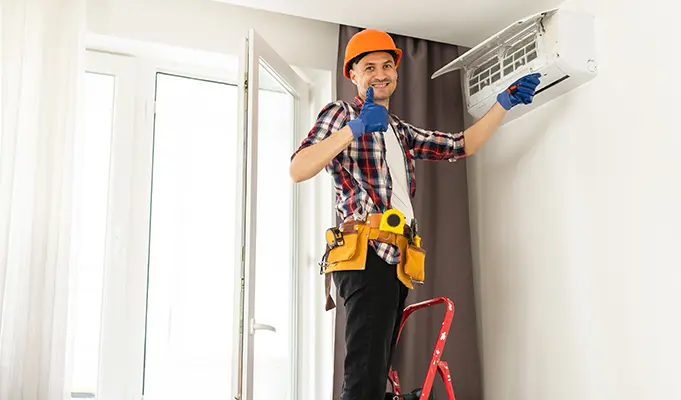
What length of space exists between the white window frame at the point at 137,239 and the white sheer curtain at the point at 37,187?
35cm

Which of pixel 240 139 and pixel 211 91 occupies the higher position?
pixel 211 91

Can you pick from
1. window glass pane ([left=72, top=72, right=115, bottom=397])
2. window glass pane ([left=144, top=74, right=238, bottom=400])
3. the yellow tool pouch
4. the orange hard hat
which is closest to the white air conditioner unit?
the orange hard hat

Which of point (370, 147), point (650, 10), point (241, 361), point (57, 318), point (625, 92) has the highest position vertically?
point (650, 10)

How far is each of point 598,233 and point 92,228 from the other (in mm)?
1972

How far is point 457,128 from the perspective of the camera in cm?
299

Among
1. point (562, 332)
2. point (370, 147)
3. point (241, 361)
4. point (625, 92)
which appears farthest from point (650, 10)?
point (241, 361)

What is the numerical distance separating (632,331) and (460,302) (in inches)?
34.9

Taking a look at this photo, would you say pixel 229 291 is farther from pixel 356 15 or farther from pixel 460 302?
pixel 356 15

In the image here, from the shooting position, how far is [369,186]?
7.02ft

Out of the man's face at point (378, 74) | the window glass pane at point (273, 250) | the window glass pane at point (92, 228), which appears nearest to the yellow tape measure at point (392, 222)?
the man's face at point (378, 74)

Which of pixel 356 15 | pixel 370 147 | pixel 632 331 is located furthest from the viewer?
pixel 356 15

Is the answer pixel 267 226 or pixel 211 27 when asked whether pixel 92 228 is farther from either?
pixel 211 27

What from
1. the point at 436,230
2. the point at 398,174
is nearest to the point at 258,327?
the point at 398,174

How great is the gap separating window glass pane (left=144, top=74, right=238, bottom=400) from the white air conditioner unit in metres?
1.13
